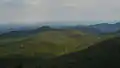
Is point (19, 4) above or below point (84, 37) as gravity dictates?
above

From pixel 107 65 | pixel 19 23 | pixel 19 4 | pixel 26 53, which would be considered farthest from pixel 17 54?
pixel 107 65

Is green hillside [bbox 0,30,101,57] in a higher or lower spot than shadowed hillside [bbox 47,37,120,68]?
higher

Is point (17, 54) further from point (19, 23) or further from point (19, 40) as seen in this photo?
point (19, 23)

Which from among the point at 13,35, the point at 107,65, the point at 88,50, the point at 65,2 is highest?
the point at 65,2

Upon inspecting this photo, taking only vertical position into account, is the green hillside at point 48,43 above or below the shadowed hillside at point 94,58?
above
